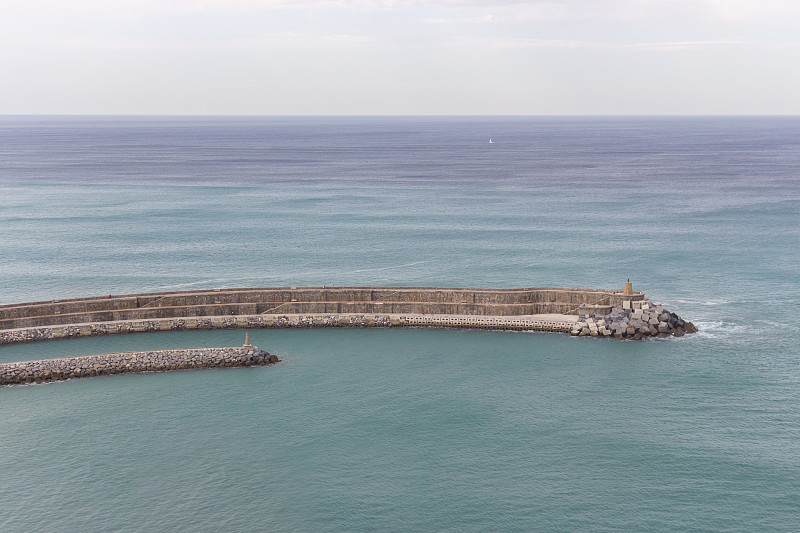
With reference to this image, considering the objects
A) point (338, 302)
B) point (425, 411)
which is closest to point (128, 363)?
point (338, 302)

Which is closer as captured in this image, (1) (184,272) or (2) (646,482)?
(2) (646,482)

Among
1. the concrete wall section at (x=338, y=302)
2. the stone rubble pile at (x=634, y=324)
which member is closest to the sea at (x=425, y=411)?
the stone rubble pile at (x=634, y=324)

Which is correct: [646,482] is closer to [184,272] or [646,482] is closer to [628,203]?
[184,272]

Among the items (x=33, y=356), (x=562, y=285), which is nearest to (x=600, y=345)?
(x=562, y=285)

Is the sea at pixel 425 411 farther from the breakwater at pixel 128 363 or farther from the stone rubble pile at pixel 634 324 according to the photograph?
the stone rubble pile at pixel 634 324

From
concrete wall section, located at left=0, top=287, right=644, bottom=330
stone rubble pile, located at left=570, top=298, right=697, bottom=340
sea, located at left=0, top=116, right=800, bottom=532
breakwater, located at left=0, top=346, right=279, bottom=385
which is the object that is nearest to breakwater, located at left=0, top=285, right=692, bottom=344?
concrete wall section, located at left=0, top=287, right=644, bottom=330

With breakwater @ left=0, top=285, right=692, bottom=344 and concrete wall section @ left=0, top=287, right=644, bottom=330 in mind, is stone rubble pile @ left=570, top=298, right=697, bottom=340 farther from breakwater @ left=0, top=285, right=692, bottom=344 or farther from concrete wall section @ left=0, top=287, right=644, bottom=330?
concrete wall section @ left=0, top=287, right=644, bottom=330
